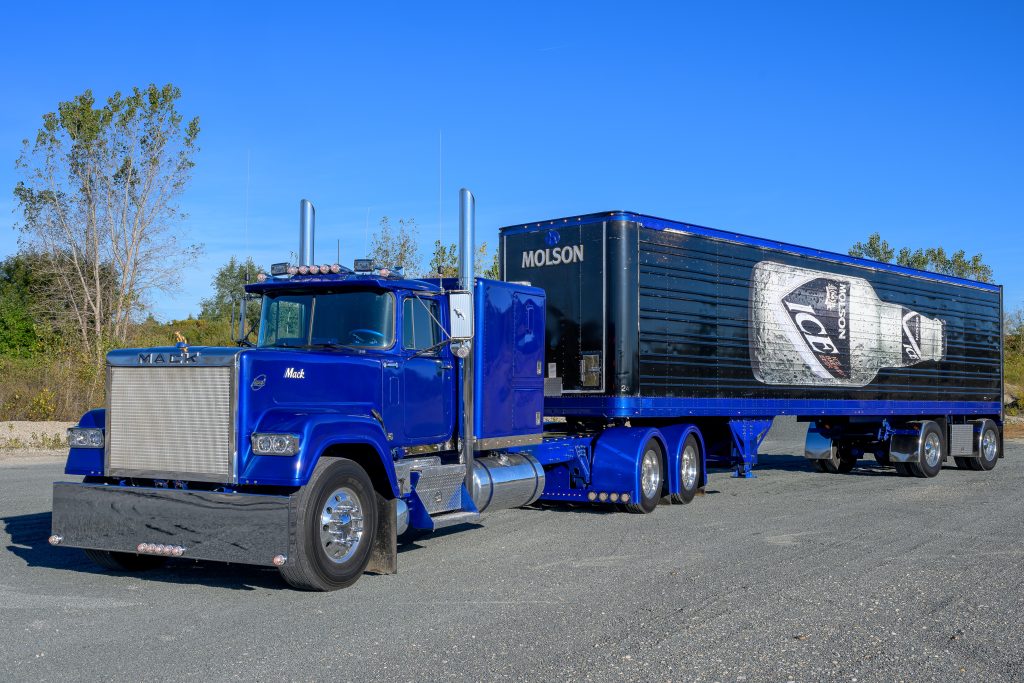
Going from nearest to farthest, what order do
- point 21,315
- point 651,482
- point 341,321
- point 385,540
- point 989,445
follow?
point 385,540 → point 341,321 → point 651,482 → point 989,445 → point 21,315

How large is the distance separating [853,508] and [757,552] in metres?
4.30

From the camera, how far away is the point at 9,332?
3947 cm

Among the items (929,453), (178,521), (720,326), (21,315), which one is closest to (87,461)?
(178,521)

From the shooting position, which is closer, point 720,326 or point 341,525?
point 341,525

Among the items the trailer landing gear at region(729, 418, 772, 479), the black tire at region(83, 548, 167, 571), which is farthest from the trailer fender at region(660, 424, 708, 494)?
the black tire at region(83, 548, 167, 571)

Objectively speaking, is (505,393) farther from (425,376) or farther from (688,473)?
(688,473)

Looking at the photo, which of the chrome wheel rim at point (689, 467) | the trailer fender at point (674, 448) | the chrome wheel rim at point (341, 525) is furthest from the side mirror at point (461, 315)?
the chrome wheel rim at point (689, 467)

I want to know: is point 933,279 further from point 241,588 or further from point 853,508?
point 241,588

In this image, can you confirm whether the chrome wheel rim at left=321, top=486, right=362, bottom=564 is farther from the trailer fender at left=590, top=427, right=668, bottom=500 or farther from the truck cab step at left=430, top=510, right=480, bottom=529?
the trailer fender at left=590, top=427, right=668, bottom=500

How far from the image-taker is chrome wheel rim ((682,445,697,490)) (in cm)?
1398

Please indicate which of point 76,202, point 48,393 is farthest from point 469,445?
point 76,202

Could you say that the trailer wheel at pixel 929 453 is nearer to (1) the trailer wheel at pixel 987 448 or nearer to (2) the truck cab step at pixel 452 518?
(1) the trailer wheel at pixel 987 448

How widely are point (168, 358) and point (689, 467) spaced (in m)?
8.37

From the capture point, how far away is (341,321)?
8977 mm
